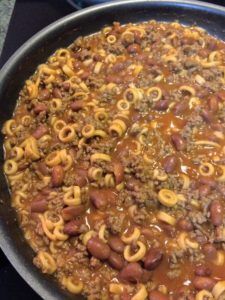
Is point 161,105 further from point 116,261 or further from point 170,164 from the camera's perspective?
point 116,261

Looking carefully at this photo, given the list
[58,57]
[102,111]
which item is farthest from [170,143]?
[58,57]

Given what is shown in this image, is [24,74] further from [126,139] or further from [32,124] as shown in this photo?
[126,139]

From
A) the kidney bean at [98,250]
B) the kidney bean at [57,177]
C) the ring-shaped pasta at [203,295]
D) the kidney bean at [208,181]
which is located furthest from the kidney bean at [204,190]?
the kidney bean at [57,177]

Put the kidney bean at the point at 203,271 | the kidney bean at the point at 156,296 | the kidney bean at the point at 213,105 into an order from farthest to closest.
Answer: the kidney bean at the point at 213,105 → the kidney bean at the point at 203,271 → the kidney bean at the point at 156,296

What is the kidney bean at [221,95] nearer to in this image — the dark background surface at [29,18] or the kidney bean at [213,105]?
the kidney bean at [213,105]

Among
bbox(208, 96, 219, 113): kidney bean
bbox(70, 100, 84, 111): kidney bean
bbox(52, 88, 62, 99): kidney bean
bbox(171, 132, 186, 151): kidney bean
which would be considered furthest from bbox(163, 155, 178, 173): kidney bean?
bbox(52, 88, 62, 99): kidney bean
